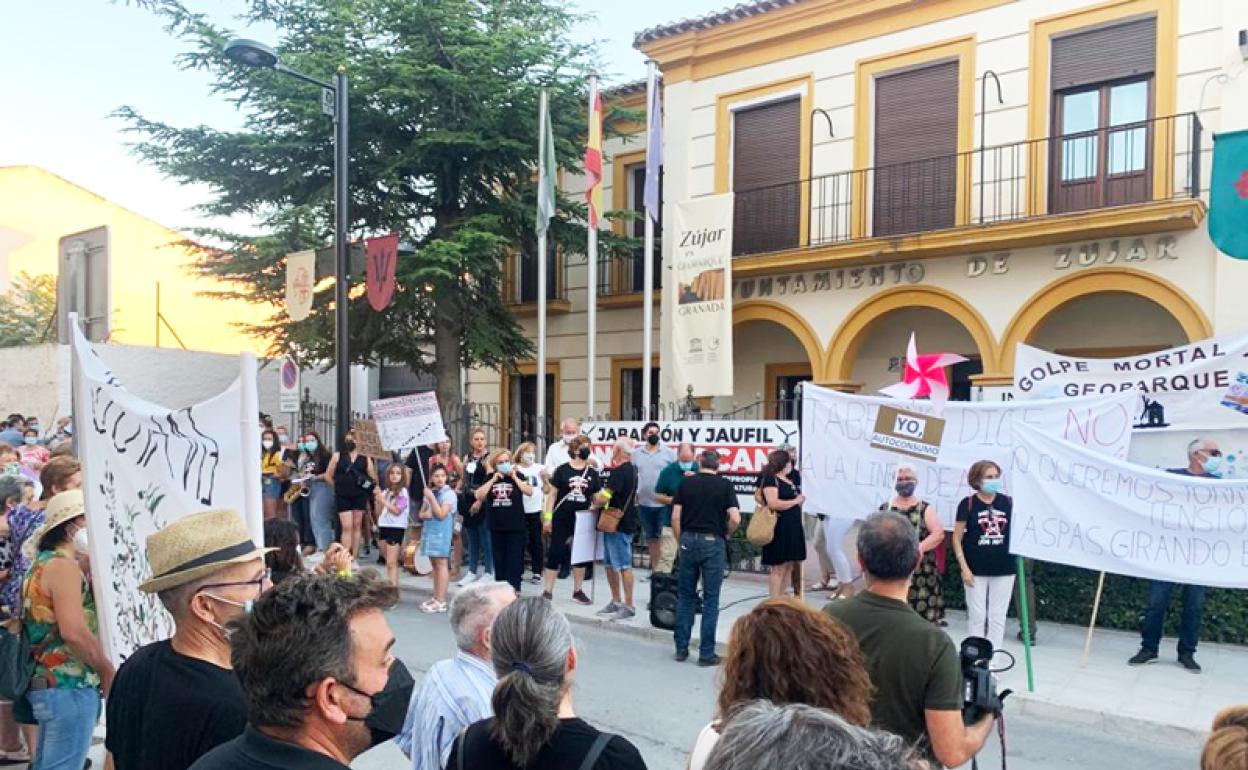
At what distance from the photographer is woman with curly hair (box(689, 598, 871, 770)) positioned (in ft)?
8.78

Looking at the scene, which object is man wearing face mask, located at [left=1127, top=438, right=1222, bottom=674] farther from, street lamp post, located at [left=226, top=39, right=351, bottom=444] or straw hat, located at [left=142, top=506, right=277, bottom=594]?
street lamp post, located at [left=226, top=39, right=351, bottom=444]

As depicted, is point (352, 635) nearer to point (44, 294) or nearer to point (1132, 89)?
point (1132, 89)

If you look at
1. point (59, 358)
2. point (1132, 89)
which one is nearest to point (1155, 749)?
point (1132, 89)

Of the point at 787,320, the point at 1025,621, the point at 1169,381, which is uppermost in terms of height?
the point at 787,320

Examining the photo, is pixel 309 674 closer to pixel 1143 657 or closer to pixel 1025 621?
pixel 1025 621

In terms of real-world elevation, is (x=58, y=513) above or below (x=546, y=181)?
below

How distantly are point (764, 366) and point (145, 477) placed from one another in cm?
→ 1505

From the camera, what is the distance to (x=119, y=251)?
33.9 meters

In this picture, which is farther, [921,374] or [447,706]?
[921,374]

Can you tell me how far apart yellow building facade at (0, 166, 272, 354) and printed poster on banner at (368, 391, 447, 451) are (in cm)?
2262

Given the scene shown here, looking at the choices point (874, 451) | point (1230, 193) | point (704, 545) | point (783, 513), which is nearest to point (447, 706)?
point (704, 545)

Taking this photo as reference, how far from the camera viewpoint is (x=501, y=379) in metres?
23.0

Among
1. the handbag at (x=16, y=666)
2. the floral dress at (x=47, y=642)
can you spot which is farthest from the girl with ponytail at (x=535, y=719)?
the handbag at (x=16, y=666)

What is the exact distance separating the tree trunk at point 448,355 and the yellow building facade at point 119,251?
1650 centimetres
